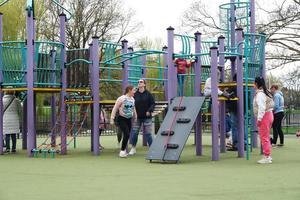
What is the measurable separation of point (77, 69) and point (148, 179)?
22.1 feet

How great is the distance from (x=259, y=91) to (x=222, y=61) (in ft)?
8.50

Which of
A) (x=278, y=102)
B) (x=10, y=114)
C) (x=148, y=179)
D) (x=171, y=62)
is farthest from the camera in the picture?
(x=278, y=102)

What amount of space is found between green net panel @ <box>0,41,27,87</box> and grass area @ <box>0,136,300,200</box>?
8.11 feet

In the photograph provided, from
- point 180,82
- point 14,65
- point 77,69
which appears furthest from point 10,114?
point 180,82

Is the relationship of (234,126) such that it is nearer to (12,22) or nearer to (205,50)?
(205,50)

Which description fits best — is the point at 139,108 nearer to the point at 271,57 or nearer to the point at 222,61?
the point at 222,61

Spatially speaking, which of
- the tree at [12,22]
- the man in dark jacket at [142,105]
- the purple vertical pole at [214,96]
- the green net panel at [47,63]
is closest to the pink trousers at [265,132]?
the purple vertical pole at [214,96]

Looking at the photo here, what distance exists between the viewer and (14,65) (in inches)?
557

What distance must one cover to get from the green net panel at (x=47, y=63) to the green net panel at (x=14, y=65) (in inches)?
12.6

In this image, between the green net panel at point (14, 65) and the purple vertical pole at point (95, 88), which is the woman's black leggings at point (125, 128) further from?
the green net panel at point (14, 65)

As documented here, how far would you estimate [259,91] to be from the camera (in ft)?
37.2

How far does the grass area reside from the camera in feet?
23.3

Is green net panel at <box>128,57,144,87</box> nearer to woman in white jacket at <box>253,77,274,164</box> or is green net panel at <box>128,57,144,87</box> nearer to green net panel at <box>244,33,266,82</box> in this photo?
green net panel at <box>244,33,266,82</box>

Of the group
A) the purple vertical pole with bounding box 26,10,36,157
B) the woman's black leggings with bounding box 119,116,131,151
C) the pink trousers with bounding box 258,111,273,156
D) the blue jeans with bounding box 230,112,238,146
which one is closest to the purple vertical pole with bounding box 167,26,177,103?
the woman's black leggings with bounding box 119,116,131,151
